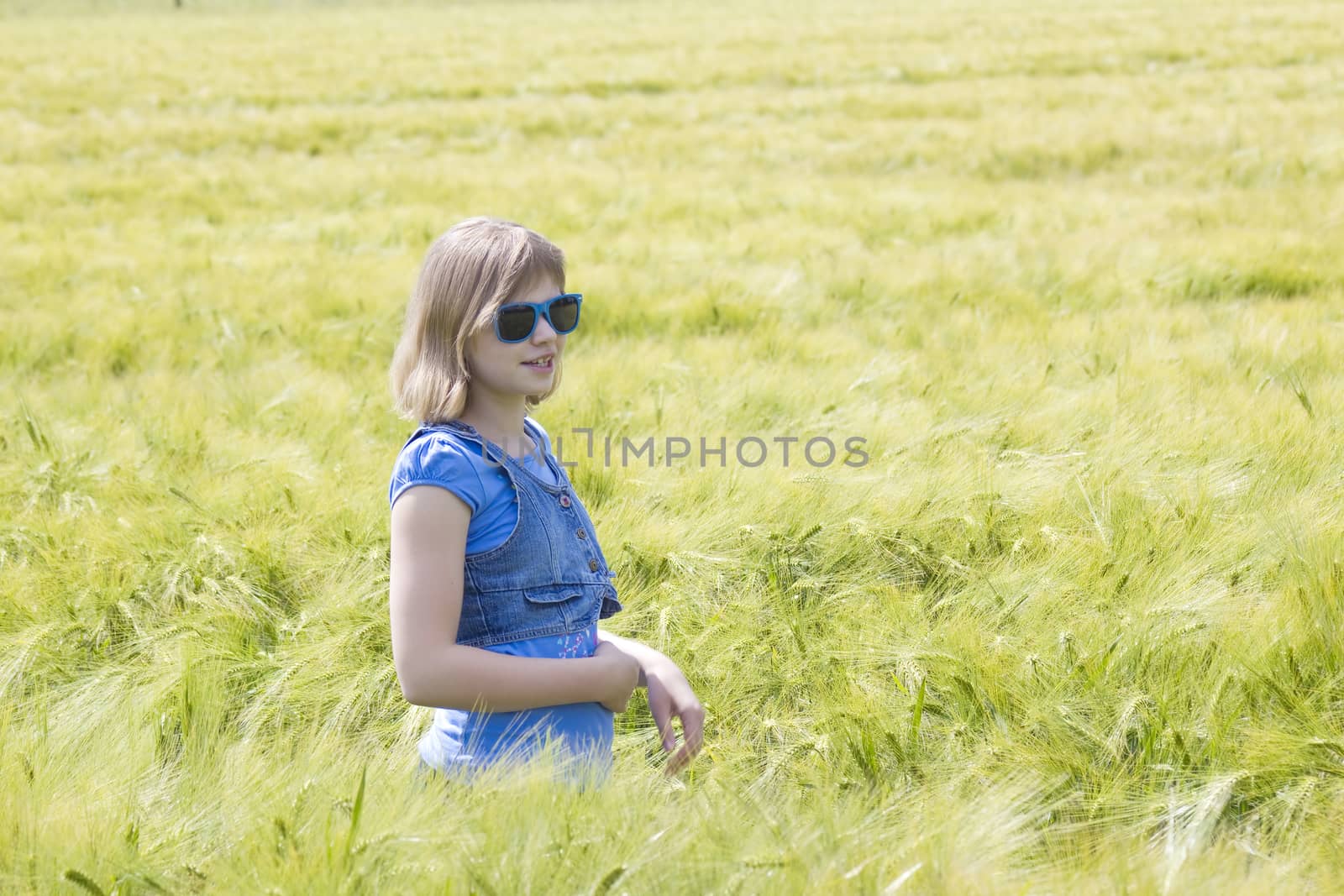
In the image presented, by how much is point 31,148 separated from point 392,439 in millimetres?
9533

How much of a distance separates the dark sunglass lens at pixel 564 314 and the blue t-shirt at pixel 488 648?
0.21 metres

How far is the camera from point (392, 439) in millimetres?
3248

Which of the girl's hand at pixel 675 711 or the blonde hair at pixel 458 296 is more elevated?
the blonde hair at pixel 458 296

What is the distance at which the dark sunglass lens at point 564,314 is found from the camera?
1.65 m

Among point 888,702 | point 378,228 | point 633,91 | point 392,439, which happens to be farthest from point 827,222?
point 633,91

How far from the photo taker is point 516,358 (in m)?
1.62

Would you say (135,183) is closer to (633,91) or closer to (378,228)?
(378,228)

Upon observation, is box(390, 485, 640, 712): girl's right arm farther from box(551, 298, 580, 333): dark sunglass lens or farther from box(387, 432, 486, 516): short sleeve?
box(551, 298, 580, 333): dark sunglass lens

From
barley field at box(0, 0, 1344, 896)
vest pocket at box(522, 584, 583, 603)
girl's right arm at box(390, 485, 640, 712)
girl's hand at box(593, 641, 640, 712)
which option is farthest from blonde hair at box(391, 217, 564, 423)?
barley field at box(0, 0, 1344, 896)

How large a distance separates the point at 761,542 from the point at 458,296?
Answer: 1115 mm

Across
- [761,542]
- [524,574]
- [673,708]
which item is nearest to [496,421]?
[524,574]

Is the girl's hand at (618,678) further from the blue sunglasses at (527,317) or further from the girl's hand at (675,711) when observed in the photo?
the blue sunglasses at (527,317)

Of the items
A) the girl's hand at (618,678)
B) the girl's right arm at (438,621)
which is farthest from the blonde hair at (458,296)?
the girl's hand at (618,678)

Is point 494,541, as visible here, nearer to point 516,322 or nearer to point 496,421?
point 496,421
